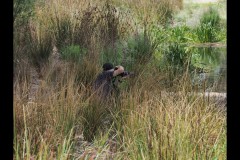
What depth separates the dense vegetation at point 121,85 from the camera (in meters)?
3.10

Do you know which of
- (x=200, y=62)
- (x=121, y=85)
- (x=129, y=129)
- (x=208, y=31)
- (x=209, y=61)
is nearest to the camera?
(x=129, y=129)

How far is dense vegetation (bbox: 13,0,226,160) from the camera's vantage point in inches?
122

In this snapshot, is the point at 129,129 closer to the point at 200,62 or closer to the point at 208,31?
the point at 200,62

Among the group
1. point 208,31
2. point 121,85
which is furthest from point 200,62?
point 121,85

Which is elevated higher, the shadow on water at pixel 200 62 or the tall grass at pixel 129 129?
the tall grass at pixel 129 129

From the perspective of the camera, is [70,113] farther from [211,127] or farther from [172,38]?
[172,38]

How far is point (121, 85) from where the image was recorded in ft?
19.6

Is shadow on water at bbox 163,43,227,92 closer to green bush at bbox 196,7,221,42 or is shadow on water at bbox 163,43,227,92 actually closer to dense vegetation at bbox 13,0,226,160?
Answer: dense vegetation at bbox 13,0,226,160

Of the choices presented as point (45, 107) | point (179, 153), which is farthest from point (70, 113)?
point (179, 153)

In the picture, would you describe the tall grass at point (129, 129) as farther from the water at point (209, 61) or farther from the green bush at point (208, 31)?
the green bush at point (208, 31)

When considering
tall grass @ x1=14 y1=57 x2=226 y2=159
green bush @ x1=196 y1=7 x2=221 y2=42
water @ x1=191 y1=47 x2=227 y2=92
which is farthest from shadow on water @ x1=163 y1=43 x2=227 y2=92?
tall grass @ x1=14 y1=57 x2=226 y2=159

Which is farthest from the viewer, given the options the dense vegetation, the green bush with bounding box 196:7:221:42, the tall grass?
the green bush with bounding box 196:7:221:42

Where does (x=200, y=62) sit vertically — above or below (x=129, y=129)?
below

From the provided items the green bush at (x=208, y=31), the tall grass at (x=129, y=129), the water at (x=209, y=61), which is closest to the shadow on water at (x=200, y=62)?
the water at (x=209, y=61)
